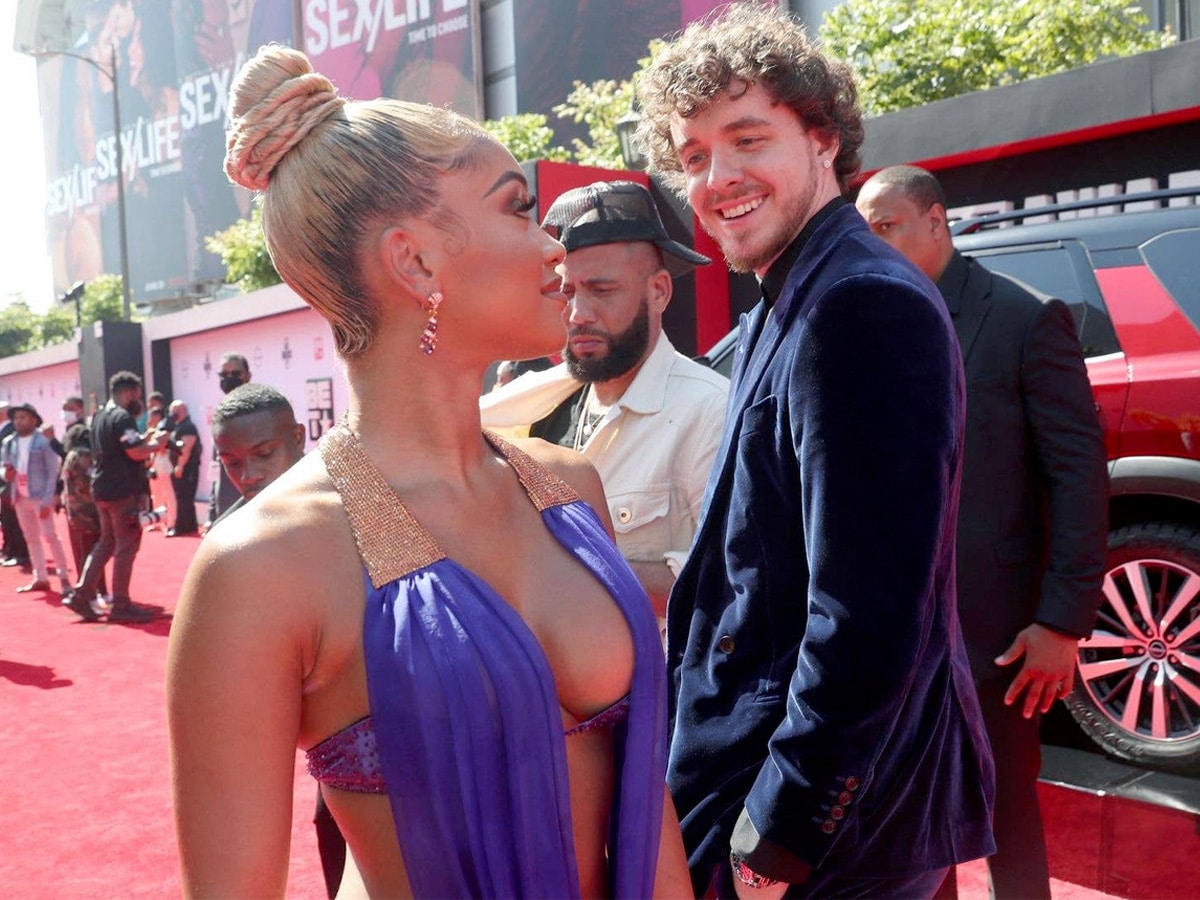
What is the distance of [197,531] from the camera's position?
17.8 m

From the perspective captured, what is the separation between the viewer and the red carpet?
4.52 m

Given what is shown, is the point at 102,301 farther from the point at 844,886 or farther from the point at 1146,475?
the point at 844,886

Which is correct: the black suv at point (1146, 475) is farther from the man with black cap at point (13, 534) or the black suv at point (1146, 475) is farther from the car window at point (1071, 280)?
the man with black cap at point (13, 534)

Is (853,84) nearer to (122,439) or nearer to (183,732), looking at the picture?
(183,732)

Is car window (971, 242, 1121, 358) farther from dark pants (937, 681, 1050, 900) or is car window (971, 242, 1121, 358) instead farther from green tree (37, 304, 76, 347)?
green tree (37, 304, 76, 347)

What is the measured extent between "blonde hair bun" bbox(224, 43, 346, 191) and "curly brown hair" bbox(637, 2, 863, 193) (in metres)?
0.71

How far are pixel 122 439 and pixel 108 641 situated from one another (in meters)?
1.82

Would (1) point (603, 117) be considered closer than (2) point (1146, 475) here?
No

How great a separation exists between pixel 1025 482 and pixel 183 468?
14.7 metres

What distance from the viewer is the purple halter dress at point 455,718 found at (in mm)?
1418

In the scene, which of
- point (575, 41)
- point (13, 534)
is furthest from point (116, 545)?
point (575, 41)

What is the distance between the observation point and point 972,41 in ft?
44.4

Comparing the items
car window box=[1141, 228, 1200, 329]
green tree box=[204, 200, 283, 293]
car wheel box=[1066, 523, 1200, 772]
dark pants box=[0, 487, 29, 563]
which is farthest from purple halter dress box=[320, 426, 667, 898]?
green tree box=[204, 200, 283, 293]

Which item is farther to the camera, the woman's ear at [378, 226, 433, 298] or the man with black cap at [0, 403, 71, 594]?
the man with black cap at [0, 403, 71, 594]
